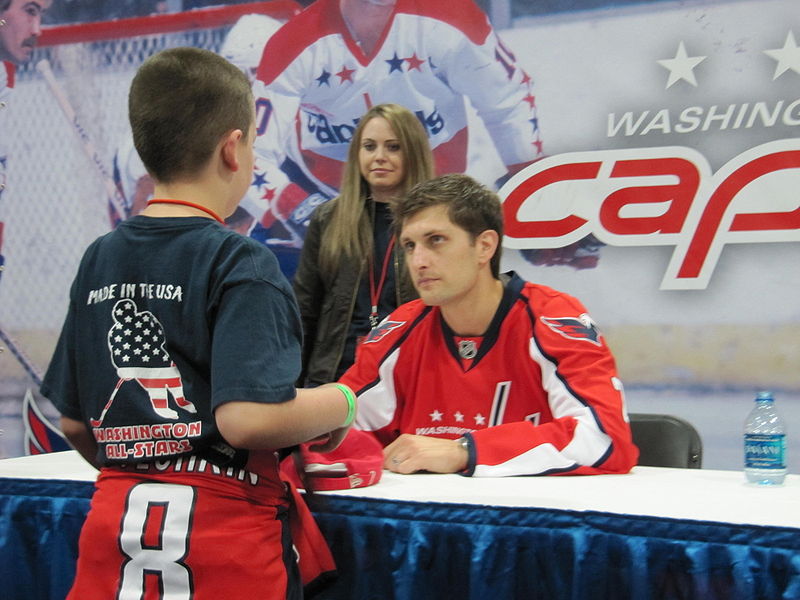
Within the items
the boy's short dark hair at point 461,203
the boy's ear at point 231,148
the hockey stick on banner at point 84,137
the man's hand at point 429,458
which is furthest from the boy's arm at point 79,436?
the hockey stick on banner at point 84,137

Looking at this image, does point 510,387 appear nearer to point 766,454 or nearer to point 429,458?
point 429,458

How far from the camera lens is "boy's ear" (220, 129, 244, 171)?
1.13 m

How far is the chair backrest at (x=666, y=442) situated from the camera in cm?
203

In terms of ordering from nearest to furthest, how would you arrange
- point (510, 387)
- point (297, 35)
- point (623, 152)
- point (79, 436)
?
point (79, 436)
point (510, 387)
point (623, 152)
point (297, 35)

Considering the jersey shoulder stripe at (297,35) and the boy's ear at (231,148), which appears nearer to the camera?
the boy's ear at (231,148)

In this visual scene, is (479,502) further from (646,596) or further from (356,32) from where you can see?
(356,32)

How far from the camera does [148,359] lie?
108cm

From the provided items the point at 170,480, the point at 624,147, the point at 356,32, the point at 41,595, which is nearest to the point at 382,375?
the point at 41,595

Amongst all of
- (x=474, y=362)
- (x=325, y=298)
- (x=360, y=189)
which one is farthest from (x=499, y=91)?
(x=474, y=362)

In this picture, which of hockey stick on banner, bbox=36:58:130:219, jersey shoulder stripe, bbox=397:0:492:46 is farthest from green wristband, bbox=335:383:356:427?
hockey stick on banner, bbox=36:58:130:219

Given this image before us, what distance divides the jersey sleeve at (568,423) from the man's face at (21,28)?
349 centimetres

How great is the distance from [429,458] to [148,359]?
29.8 inches

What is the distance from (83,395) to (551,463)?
89cm

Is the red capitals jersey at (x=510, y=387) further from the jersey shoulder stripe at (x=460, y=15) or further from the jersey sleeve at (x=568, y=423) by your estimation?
the jersey shoulder stripe at (x=460, y=15)
